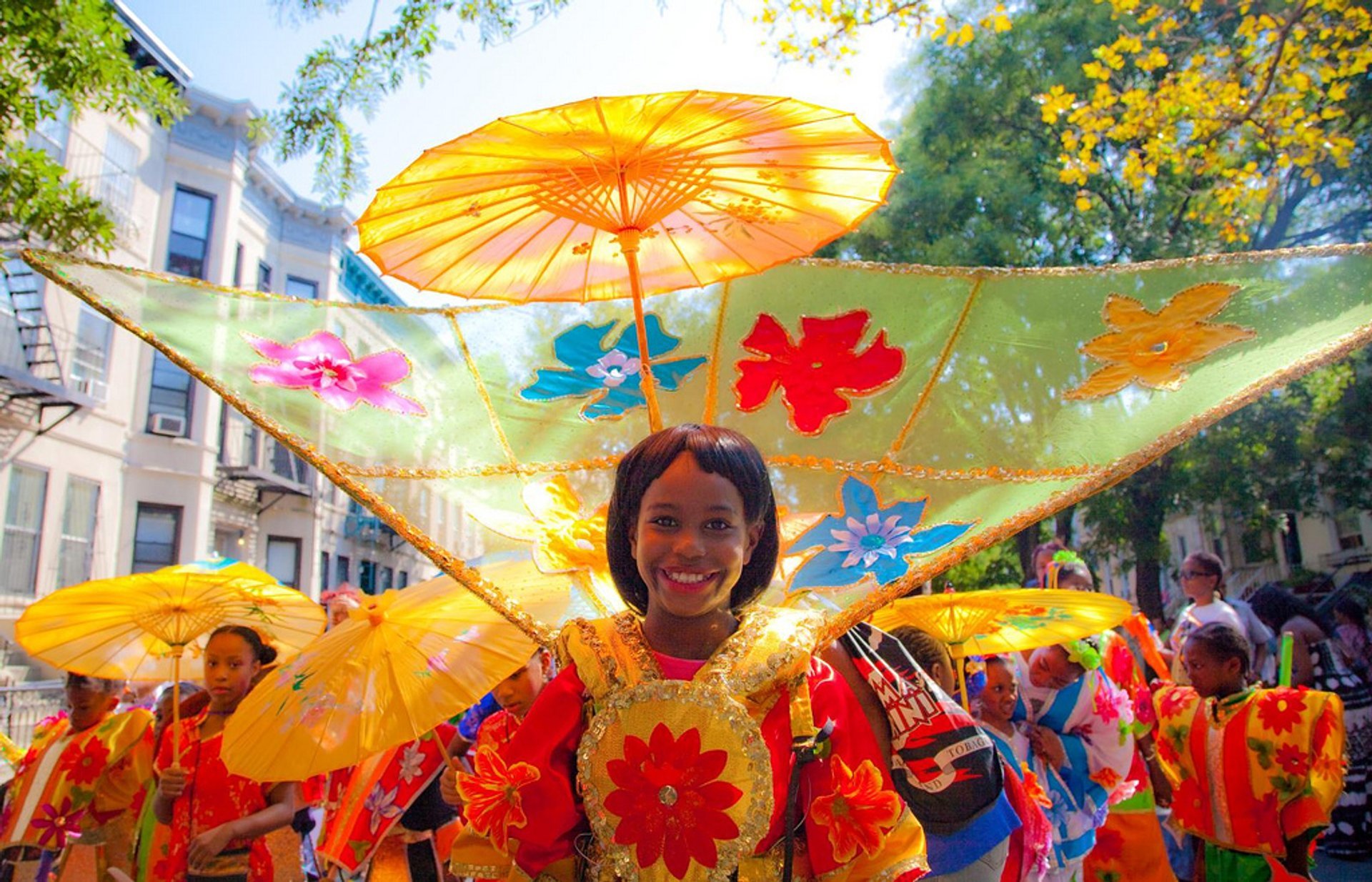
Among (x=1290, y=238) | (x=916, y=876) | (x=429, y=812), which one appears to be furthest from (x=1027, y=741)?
(x=1290, y=238)

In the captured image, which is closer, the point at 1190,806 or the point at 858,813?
the point at 858,813

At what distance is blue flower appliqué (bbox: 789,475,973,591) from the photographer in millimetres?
2770

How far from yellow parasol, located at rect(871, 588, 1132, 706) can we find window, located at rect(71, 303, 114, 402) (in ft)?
53.3

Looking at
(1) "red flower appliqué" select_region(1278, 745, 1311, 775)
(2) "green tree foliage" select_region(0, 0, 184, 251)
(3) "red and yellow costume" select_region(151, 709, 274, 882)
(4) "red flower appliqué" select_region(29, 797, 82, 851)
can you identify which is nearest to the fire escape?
(2) "green tree foliage" select_region(0, 0, 184, 251)

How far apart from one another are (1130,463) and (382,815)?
3.28 metres

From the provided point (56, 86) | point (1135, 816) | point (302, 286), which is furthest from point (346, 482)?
point (302, 286)

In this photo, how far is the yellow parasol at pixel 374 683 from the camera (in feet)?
11.0

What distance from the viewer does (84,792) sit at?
17.1ft

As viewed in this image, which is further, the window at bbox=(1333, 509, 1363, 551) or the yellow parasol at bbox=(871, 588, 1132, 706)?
the window at bbox=(1333, 509, 1363, 551)

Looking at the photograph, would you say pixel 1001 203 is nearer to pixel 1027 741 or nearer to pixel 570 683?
pixel 1027 741

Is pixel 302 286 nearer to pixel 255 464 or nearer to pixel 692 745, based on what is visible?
pixel 255 464

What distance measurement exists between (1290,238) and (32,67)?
14402 mm

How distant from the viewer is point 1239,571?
25484mm

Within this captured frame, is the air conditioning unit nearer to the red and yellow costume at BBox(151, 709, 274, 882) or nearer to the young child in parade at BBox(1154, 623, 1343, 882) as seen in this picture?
the red and yellow costume at BBox(151, 709, 274, 882)
